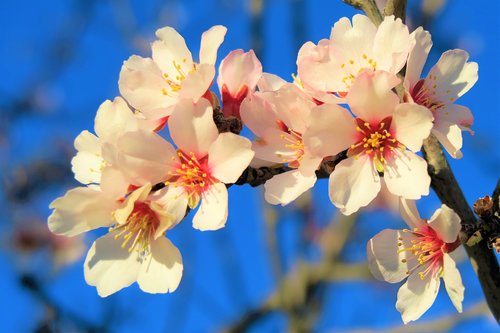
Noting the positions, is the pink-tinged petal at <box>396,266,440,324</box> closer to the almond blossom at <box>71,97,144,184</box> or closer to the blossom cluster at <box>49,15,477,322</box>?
the blossom cluster at <box>49,15,477,322</box>

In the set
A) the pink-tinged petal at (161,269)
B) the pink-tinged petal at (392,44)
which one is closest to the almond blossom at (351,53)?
the pink-tinged petal at (392,44)

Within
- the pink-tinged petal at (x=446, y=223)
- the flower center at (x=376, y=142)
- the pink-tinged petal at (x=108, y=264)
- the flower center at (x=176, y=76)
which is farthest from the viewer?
the flower center at (x=176, y=76)

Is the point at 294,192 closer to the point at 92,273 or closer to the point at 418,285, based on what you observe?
the point at 418,285

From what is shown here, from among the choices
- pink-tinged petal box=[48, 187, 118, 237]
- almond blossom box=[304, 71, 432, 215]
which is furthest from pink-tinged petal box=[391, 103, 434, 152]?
pink-tinged petal box=[48, 187, 118, 237]

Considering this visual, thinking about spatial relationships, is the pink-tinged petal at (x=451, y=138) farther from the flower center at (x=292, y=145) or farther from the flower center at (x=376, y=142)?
the flower center at (x=292, y=145)

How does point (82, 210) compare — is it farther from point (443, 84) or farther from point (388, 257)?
point (443, 84)

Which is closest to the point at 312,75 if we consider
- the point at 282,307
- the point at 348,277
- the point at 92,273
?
the point at 92,273

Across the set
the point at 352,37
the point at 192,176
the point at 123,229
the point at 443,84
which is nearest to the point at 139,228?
the point at 123,229
